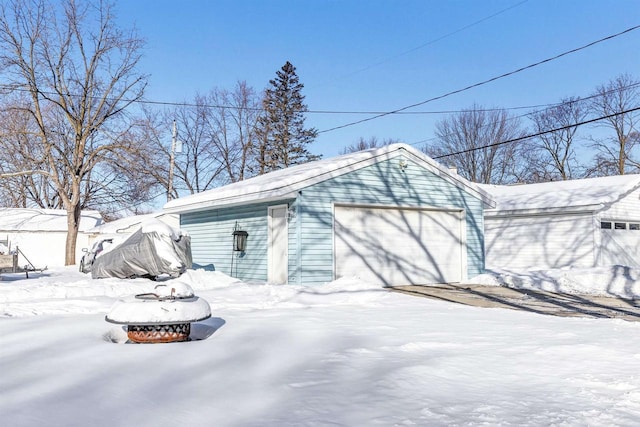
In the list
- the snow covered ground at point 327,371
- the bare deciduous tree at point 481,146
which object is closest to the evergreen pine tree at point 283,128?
the bare deciduous tree at point 481,146

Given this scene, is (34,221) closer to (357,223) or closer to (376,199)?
(357,223)

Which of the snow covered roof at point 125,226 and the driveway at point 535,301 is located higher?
the snow covered roof at point 125,226

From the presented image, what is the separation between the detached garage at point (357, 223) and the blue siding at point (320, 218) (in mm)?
25

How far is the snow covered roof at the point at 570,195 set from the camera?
17.8 m

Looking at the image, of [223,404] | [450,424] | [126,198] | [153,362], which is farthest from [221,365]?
[126,198]

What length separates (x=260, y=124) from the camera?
3969cm

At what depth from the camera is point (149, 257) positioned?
522 inches

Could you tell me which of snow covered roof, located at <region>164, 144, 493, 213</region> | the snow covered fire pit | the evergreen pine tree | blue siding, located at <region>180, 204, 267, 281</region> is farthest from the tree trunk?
the snow covered fire pit

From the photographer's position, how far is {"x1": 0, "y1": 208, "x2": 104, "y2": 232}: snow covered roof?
29.2 metres

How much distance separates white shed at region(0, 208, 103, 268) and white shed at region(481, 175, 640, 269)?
23.1m

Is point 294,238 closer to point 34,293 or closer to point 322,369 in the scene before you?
point 34,293

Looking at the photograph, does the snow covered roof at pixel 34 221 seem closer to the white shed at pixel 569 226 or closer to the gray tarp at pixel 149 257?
the gray tarp at pixel 149 257

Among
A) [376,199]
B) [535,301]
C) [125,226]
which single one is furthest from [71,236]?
[535,301]

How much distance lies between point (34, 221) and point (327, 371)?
101 ft
